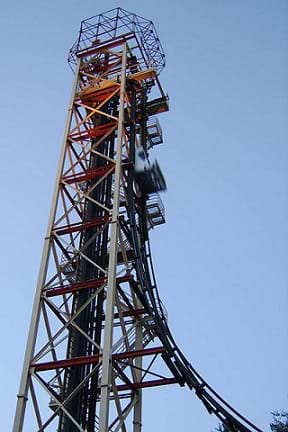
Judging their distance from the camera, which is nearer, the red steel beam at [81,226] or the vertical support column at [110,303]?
the vertical support column at [110,303]

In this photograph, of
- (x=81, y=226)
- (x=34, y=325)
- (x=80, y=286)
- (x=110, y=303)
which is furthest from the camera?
(x=81, y=226)

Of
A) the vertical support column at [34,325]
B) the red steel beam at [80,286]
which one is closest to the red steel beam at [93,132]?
the vertical support column at [34,325]

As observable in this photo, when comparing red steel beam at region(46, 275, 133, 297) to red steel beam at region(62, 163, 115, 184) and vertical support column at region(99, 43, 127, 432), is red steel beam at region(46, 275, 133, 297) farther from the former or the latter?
red steel beam at region(62, 163, 115, 184)

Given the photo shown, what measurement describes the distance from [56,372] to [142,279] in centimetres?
429

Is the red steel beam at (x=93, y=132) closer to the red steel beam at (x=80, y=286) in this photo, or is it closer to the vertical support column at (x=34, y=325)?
the vertical support column at (x=34, y=325)

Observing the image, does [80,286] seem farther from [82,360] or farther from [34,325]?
[82,360]

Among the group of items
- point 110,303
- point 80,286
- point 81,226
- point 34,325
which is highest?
point 81,226

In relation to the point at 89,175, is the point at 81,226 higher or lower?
lower

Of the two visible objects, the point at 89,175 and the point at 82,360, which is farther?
the point at 89,175

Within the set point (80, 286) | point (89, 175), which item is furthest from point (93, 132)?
point (80, 286)

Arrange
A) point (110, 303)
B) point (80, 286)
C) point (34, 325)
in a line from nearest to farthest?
point (110, 303)
point (34, 325)
point (80, 286)

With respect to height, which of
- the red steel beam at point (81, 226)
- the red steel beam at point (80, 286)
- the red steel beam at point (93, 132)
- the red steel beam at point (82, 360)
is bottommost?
the red steel beam at point (82, 360)

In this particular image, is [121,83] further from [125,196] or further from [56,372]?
[56,372]

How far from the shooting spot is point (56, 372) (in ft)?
63.7
